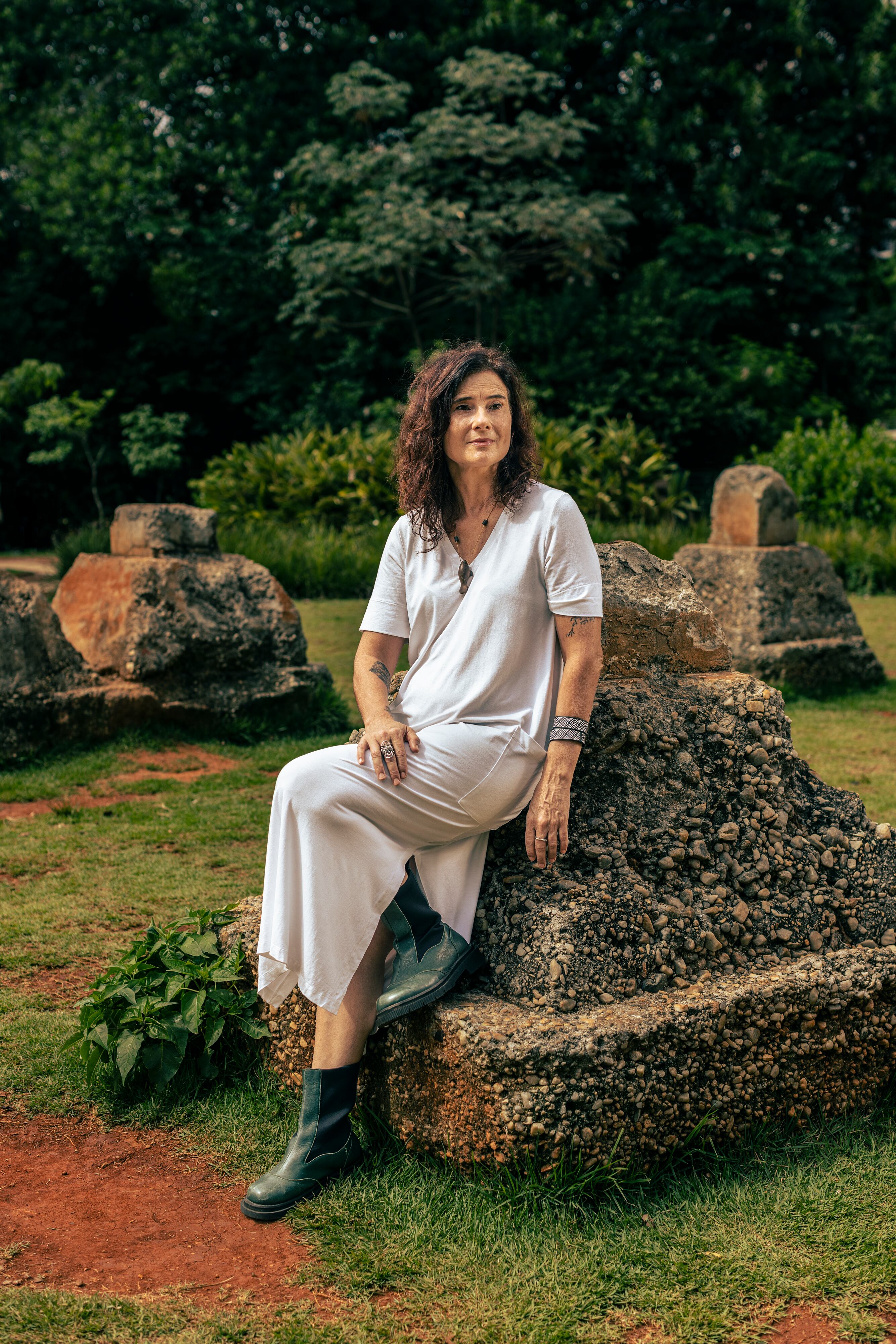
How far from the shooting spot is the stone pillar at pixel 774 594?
7.98m

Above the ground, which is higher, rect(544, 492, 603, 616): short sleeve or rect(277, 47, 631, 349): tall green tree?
rect(277, 47, 631, 349): tall green tree

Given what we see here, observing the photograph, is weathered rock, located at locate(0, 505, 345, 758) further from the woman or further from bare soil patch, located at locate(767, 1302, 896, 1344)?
bare soil patch, located at locate(767, 1302, 896, 1344)

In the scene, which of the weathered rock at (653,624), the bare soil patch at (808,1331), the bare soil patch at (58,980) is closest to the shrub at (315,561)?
the bare soil patch at (58,980)

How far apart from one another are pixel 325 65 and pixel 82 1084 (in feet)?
62.6

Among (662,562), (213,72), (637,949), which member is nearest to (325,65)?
(213,72)

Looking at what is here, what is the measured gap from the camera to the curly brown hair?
2818 millimetres

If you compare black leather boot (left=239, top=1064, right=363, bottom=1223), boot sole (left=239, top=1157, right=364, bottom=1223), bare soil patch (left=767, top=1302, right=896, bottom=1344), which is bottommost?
boot sole (left=239, top=1157, right=364, bottom=1223)

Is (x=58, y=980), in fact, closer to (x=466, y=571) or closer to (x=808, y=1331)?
(x=466, y=571)

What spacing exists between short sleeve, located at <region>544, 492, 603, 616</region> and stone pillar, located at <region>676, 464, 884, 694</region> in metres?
5.45

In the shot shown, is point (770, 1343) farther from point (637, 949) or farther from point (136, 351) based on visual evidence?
point (136, 351)

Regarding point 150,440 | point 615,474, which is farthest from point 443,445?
point 150,440

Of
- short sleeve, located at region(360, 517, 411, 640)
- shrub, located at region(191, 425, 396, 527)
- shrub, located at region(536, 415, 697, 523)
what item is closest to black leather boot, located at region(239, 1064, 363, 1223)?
short sleeve, located at region(360, 517, 411, 640)

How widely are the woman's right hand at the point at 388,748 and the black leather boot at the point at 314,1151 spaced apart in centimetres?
63

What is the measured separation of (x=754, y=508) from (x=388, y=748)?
6090 mm
